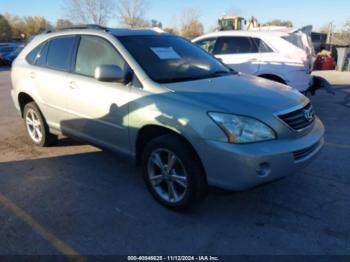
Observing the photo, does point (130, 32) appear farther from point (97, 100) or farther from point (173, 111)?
point (173, 111)

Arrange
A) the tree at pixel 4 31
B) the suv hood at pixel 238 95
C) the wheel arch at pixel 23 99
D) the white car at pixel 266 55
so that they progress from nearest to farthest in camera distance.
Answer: the suv hood at pixel 238 95, the wheel arch at pixel 23 99, the white car at pixel 266 55, the tree at pixel 4 31

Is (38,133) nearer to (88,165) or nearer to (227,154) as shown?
(88,165)

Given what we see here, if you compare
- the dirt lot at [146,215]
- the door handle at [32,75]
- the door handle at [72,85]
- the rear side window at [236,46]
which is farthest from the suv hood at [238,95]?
the rear side window at [236,46]

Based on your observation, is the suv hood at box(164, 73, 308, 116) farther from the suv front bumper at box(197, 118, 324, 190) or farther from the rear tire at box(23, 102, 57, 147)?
the rear tire at box(23, 102, 57, 147)

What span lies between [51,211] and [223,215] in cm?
175

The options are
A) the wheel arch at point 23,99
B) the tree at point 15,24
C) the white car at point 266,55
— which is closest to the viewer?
the wheel arch at point 23,99

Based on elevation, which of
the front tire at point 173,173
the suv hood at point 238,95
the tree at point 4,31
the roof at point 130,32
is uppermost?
the roof at point 130,32

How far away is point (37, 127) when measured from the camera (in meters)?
5.60

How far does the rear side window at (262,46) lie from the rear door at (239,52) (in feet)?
0.23

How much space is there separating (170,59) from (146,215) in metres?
1.79

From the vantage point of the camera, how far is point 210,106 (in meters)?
3.20

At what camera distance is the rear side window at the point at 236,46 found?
27.3ft

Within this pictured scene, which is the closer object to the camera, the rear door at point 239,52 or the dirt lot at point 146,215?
the dirt lot at point 146,215

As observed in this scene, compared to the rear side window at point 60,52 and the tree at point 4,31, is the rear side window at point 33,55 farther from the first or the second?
the tree at point 4,31
